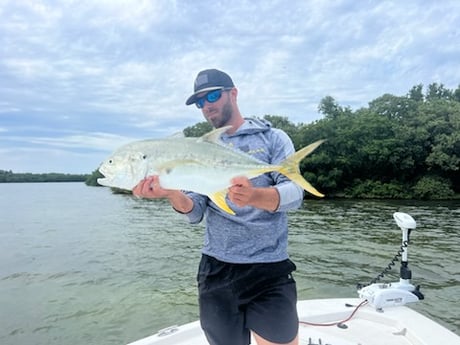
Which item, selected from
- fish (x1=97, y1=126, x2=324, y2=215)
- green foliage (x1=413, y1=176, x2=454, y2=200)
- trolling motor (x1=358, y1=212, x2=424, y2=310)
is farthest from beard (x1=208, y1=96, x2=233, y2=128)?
green foliage (x1=413, y1=176, x2=454, y2=200)

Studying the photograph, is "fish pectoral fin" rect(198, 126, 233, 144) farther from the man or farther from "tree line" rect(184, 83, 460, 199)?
"tree line" rect(184, 83, 460, 199)

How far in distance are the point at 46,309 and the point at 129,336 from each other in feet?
8.23

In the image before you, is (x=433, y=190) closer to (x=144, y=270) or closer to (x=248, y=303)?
(x=144, y=270)

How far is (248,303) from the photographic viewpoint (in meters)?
2.39

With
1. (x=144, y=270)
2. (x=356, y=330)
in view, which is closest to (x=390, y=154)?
(x=144, y=270)

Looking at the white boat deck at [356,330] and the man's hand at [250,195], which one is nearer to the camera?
the man's hand at [250,195]

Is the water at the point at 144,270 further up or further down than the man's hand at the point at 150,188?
further down

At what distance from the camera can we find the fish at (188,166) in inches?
82.1

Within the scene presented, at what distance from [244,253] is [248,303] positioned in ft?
0.97

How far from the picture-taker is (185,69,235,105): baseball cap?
2.42m

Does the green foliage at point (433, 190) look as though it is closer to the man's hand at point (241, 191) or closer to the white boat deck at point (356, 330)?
the white boat deck at point (356, 330)

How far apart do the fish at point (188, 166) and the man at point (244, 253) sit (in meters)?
0.18

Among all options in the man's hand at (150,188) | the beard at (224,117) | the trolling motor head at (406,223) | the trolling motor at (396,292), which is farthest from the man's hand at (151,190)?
the trolling motor head at (406,223)

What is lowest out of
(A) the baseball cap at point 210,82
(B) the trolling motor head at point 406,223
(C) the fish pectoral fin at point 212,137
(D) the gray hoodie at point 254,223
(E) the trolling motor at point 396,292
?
(E) the trolling motor at point 396,292
